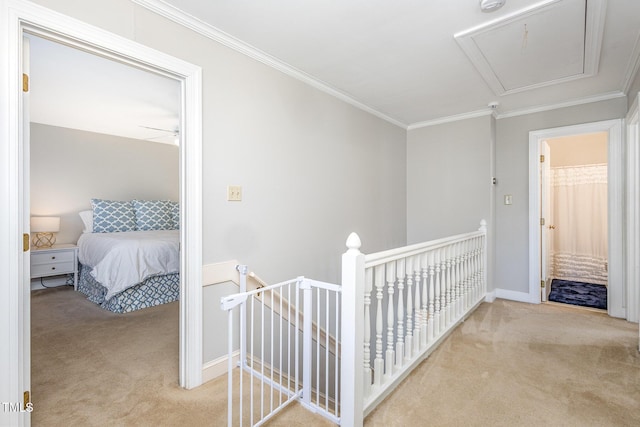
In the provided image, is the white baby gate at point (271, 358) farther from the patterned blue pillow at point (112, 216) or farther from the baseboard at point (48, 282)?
the baseboard at point (48, 282)

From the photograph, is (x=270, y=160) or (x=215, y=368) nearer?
(x=215, y=368)

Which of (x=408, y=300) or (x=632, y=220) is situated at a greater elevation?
(x=632, y=220)

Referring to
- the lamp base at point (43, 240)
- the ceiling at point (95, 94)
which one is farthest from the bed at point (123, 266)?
the ceiling at point (95, 94)

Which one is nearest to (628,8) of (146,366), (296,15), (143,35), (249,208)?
(296,15)

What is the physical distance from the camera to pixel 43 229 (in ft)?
13.9

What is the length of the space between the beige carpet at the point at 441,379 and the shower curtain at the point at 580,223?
206 centimetres

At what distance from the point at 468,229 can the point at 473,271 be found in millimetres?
759

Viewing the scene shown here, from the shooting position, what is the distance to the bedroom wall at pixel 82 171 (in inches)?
171

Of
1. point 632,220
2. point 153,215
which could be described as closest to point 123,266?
point 153,215

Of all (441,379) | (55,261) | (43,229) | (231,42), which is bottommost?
(441,379)

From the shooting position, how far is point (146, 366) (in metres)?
2.18

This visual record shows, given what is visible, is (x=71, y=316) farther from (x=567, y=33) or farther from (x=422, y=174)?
(x=567, y=33)

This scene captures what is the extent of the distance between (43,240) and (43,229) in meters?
0.19

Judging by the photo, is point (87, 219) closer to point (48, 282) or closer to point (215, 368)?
point (48, 282)
